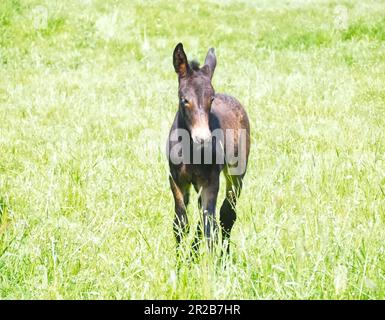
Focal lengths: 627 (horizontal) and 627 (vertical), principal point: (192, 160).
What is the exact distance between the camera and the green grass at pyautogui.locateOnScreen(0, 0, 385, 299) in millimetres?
3621

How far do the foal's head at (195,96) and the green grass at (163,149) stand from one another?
65cm

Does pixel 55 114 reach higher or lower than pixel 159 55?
lower

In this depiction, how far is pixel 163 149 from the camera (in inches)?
286

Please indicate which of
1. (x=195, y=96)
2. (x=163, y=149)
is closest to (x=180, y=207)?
(x=195, y=96)

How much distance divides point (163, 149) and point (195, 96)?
10.2ft

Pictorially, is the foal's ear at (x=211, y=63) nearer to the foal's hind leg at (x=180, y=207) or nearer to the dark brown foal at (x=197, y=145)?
the dark brown foal at (x=197, y=145)

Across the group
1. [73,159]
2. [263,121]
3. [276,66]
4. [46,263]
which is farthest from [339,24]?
[46,263]

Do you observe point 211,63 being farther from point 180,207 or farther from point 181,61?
point 180,207

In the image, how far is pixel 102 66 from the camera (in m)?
13.2

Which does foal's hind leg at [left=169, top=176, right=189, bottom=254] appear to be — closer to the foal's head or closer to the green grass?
the green grass

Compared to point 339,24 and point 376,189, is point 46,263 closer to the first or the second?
point 376,189

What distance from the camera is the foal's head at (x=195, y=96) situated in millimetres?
4074

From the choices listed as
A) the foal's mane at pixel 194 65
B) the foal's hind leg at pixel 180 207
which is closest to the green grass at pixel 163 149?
the foal's hind leg at pixel 180 207
